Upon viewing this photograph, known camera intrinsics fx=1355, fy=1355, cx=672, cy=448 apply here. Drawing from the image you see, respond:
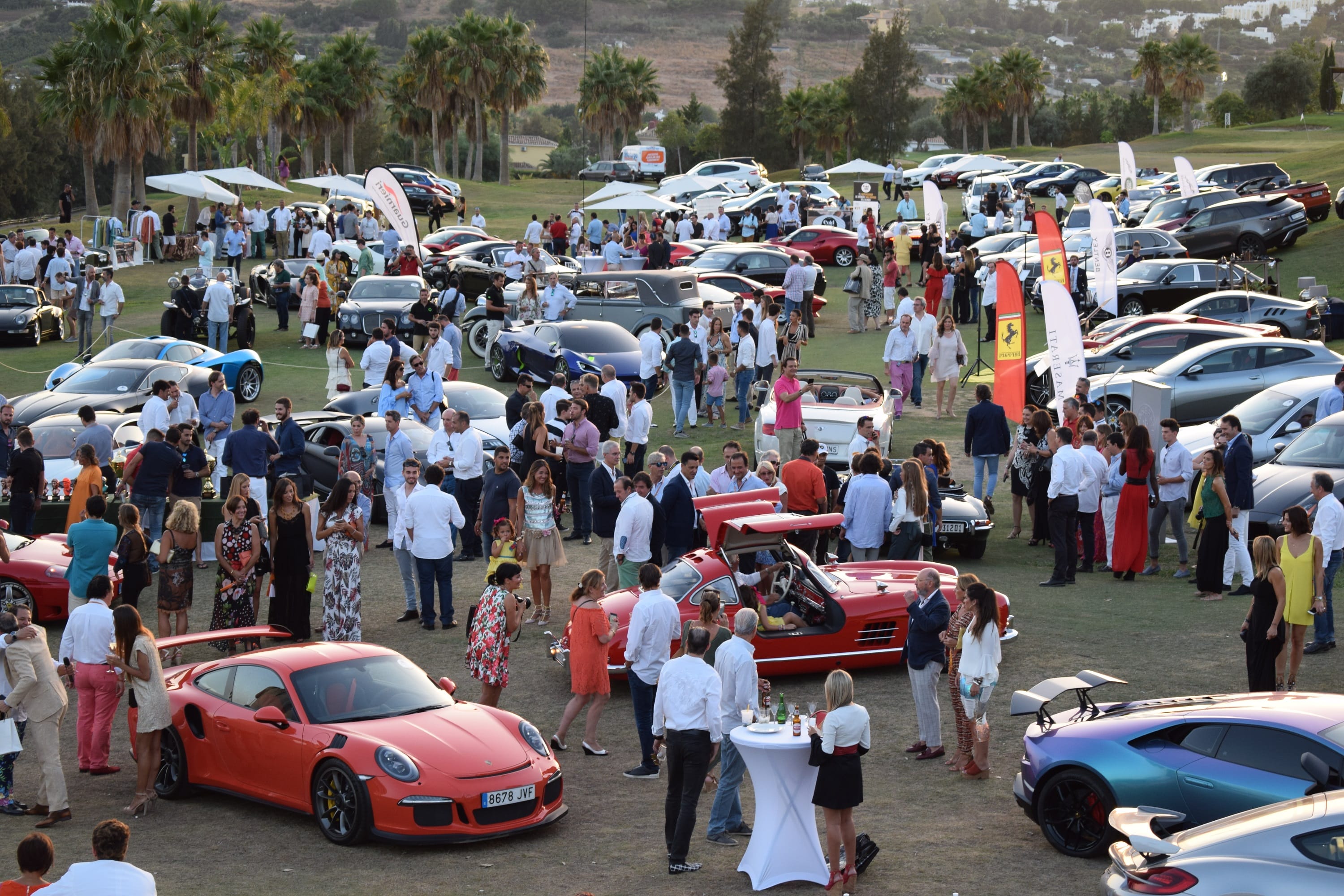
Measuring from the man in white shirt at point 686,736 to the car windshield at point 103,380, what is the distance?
1527 centimetres

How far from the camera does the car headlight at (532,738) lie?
9.19 meters

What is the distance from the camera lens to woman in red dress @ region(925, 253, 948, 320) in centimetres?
2805

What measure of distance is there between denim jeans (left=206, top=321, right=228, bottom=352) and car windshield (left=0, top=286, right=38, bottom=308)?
20.0ft

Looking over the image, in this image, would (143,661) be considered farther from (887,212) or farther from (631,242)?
(887,212)

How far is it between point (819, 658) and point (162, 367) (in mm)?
13987

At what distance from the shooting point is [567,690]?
11883 mm

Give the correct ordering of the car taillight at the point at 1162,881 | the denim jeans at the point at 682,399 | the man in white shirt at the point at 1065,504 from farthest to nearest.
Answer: the denim jeans at the point at 682,399, the man in white shirt at the point at 1065,504, the car taillight at the point at 1162,881

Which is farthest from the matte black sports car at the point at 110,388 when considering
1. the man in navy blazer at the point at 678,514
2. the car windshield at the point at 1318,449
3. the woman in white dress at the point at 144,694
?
the car windshield at the point at 1318,449

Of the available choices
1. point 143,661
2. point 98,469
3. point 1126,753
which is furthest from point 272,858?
point 98,469

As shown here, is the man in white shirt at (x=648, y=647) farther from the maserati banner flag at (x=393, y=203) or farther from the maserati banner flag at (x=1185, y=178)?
the maserati banner flag at (x=1185, y=178)

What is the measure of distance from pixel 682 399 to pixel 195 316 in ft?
39.0

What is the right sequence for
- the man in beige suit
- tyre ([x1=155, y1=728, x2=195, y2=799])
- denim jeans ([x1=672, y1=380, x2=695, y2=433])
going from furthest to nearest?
denim jeans ([x1=672, y1=380, x2=695, y2=433]) → tyre ([x1=155, y1=728, x2=195, y2=799]) → the man in beige suit

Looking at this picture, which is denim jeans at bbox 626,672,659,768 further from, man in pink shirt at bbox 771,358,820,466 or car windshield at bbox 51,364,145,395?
car windshield at bbox 51,364,145,395

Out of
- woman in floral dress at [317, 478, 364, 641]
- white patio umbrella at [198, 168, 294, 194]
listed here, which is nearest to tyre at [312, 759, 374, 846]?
woman in floral dress at [317, 478, 364, 641]
